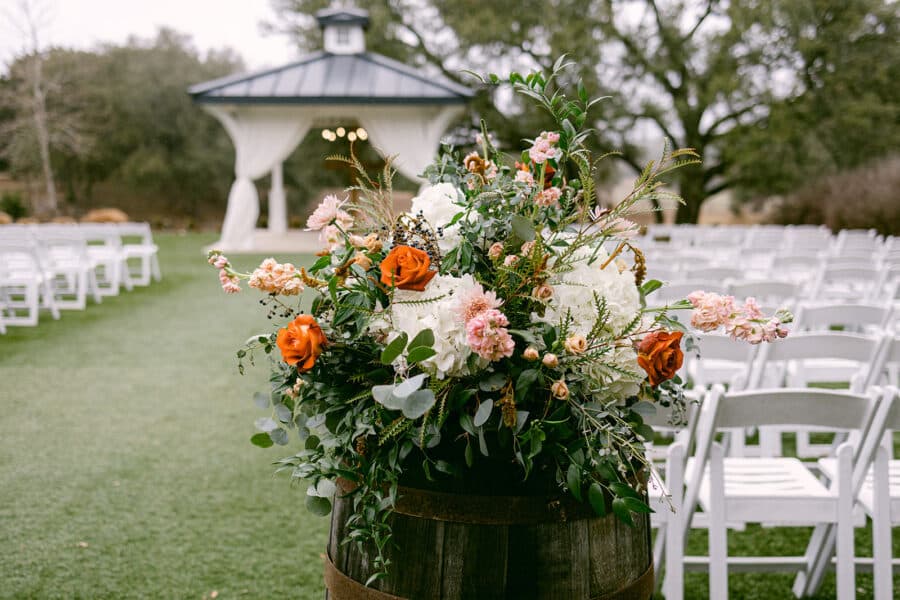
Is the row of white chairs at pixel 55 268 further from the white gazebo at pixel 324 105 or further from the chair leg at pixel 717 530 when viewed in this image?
the chair leg at pixel 717 530

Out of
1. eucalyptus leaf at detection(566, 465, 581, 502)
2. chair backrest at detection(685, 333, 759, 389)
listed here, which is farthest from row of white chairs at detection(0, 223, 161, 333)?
eucalyptus leaf at detection(566, 465, 581, 502)

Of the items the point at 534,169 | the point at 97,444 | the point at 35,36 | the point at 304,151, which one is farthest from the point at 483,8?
the point at 534,169

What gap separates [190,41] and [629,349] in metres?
34.9

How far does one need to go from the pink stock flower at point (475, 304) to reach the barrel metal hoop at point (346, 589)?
Answer: 0.53m

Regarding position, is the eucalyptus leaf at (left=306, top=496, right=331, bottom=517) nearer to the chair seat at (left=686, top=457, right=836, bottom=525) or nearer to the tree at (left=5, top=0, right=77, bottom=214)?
the chair seat at (left=686, top=457, right=836, bottom=525)

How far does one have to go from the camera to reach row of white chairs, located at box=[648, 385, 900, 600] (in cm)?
217

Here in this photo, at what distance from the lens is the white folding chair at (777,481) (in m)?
2.17

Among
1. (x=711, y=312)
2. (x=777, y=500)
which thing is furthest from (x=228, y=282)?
(x=777, y=500)

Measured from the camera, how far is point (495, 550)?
4.43ft

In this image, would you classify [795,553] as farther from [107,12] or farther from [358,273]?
[107,12]

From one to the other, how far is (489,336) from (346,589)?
1.98 feet

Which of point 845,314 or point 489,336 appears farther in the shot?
point 845,314

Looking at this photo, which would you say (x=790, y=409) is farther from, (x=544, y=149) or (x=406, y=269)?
(x=406, y=269)

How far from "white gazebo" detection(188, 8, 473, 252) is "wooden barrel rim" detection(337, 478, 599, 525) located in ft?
50.6
